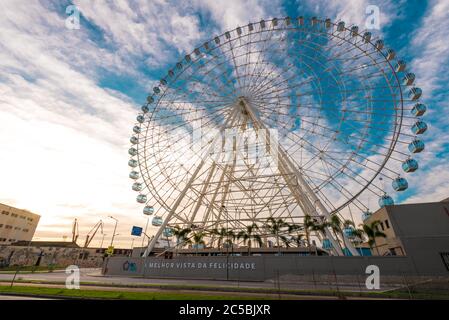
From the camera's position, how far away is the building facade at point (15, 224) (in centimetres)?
7781

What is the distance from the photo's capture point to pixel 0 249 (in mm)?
62906

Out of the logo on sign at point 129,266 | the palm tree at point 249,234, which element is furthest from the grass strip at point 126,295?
the palm tree at point 249,234

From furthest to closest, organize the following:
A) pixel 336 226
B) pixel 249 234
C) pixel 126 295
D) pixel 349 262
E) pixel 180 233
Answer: pixel 180 233, pixel 249 234, pixel 336 226, pixel 349 262, pixel 126 295

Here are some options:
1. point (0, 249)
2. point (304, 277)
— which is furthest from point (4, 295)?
point (0, 249)

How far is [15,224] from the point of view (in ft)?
275

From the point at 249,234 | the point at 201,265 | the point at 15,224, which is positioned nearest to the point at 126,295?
the point at 201,265

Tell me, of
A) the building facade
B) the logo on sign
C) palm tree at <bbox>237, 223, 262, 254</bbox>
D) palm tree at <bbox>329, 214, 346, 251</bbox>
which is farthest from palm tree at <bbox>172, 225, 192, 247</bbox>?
the building facade

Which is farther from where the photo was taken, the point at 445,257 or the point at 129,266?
the point at 129,266

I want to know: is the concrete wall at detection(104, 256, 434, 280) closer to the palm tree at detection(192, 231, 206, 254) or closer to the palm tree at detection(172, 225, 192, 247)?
the palm tree at detection(172, 225, 192, 247)

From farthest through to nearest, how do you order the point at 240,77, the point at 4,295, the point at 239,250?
the point at 239,250
the point at 240,77
the point at 4,295

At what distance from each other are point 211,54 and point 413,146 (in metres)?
28.1

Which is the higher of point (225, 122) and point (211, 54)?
point (211, 54)

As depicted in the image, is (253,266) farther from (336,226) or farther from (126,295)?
(126,295)
